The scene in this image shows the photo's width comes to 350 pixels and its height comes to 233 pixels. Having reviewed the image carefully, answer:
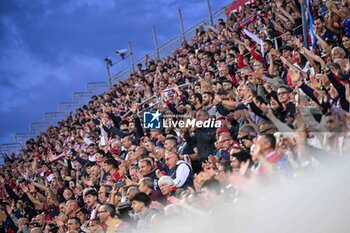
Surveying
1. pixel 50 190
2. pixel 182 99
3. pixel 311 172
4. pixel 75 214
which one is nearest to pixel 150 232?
pixel 311 172

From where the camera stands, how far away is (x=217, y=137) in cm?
1004

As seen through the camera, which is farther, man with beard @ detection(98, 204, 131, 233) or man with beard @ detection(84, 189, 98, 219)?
man with beard @ detection(84, 189, 98, 219)

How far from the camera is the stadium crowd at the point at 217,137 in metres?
6.77

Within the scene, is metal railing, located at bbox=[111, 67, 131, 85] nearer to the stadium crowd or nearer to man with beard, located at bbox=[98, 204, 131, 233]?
the stadium crowd

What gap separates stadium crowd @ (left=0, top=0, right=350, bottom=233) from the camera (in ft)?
22.2

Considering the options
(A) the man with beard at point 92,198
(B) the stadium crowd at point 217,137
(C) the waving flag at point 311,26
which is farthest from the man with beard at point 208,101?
(A) the man with beard at point 92,198

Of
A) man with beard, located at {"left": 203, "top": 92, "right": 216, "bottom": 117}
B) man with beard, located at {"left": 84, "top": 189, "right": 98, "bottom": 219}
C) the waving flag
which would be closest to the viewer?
the waving flag

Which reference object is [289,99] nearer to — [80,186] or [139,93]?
[80,186]

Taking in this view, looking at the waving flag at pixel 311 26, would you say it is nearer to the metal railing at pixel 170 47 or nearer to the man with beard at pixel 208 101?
the man with beard at pixel 208 101

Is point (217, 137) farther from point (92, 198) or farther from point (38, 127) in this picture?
point (38, 127)

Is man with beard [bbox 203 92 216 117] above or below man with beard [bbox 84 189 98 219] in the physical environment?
above

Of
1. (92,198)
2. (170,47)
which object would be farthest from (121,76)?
(92,198)

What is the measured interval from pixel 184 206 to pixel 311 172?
6.24ft

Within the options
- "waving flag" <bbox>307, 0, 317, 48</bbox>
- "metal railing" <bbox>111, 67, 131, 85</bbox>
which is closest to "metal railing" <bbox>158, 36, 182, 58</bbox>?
"metal railing" <bbox>111, 67, 131, 85</bbox>
